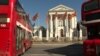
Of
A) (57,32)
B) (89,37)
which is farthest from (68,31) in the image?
(89,37)

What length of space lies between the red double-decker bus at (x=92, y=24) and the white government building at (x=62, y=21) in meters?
91.3

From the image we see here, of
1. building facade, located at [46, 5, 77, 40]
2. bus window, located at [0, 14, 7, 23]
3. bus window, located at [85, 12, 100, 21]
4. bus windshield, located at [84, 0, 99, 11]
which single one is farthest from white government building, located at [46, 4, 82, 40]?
bus window, located at [0, 14, 7, 23]

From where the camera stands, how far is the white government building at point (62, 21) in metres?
107

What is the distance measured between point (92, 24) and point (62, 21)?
9764 centimetres

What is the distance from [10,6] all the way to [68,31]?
307 feet

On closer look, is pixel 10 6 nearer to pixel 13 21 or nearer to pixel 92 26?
pixel 13 21

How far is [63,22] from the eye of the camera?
10956 cm

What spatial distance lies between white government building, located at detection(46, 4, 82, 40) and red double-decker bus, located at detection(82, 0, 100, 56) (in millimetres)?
91330

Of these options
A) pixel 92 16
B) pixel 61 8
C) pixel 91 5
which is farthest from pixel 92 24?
pixel 61 8

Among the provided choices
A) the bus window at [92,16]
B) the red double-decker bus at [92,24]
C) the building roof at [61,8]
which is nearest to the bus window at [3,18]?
the red double-decker bus at [92,24]

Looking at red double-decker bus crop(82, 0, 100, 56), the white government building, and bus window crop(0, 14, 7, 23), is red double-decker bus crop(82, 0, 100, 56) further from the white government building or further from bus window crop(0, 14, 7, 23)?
the white government building

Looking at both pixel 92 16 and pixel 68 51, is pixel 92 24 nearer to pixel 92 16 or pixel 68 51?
pixel 92 16

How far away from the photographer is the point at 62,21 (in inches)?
4360

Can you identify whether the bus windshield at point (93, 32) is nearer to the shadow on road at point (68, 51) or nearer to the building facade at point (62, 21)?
the shadow on road at point (68, 51)
